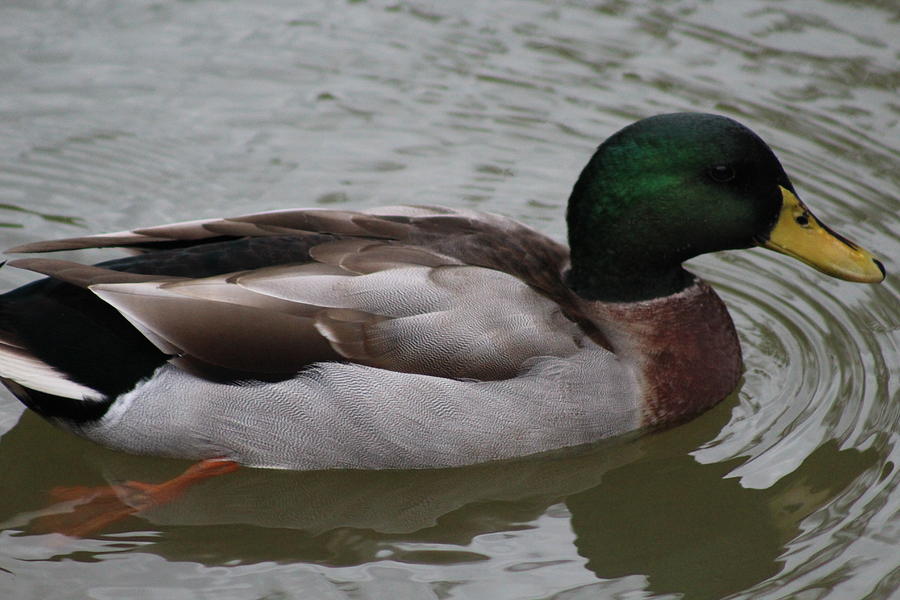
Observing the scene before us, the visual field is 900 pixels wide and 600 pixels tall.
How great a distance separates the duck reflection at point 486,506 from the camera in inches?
210

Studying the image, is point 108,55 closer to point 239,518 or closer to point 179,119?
point 179,119

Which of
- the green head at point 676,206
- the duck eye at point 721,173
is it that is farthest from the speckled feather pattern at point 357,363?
the duck eye at point 721,173

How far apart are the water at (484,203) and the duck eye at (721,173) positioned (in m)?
1.11

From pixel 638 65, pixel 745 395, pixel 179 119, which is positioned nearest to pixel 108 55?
pixel 179 119

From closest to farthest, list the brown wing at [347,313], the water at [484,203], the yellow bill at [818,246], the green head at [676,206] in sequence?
the water at [484,203] → the brown wing at [347,313] → the green head at [676,206] → the yellow bill at [818,246]

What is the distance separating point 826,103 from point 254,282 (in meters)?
4.44

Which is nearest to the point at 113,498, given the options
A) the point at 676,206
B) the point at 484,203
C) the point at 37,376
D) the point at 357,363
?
the point at 37,376

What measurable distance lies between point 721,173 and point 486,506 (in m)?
1.71

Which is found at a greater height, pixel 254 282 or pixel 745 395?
pixel 254 282

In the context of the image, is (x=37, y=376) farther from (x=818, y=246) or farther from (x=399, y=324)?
(x=818, y=246)

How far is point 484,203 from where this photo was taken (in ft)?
25.4

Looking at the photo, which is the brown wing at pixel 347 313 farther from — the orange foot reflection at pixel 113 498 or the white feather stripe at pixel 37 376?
the orange foot reflection at pixel 113 498

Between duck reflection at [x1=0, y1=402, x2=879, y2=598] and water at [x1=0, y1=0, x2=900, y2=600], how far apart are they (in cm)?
1

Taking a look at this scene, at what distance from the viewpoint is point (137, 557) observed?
5262 millimetres
